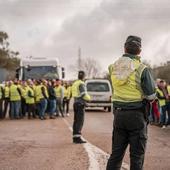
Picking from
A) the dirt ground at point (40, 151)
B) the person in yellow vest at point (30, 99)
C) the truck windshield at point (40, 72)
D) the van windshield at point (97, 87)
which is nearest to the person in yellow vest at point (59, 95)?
the person in yellow vest at point (30, 99)

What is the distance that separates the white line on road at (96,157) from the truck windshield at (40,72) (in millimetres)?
16304

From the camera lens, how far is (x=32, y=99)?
2398cm

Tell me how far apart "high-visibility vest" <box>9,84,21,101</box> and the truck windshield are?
4.88 metres

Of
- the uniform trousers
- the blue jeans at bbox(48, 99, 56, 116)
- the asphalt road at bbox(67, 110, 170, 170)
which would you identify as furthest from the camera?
the blue jeans at bbox(48, 99, 56, 116)

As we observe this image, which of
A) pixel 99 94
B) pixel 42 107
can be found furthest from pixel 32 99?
pixel 99 94

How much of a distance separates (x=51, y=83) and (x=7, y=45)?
156 feet

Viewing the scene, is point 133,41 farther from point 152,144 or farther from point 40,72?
point 40,72

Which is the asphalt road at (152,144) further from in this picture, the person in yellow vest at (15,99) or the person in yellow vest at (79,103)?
the person in yellow vest at (15,99)

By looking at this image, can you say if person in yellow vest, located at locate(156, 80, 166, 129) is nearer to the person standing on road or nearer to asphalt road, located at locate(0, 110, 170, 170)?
asphalt road, located at locate(0, 110, 170, 170)

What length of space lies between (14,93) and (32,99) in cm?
91

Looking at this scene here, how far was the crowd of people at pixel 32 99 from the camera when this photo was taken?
77.7 feet

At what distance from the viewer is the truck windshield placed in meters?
28.5

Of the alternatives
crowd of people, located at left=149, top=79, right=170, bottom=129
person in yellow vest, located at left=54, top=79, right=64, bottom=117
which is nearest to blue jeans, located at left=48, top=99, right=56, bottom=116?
person in yellow vest, located at left=54, top=79, right=64, bottom=117

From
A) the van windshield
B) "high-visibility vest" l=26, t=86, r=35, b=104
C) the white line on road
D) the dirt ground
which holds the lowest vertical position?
the dirt ground
